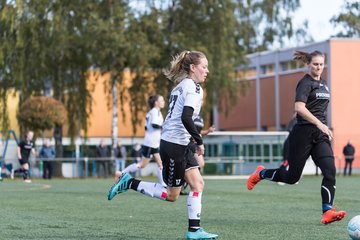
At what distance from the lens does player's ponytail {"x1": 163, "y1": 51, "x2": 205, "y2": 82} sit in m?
8.90

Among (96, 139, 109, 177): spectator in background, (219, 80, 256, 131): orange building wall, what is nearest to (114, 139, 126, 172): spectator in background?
(96, 139, 109, 177): spectator in background

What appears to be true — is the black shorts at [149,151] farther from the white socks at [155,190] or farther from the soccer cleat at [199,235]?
the soccer cleat at [199,235]

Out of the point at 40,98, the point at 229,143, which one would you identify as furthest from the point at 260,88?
the point at 40,98

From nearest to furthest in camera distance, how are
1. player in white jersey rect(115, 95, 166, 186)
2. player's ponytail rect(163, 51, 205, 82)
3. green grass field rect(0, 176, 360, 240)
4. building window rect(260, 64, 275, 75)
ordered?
player's ponytail rect(163, 51, 205, 82)
green grass field rect(0, 176, 360, 240)
player in white jersey rect(115, 95, 166, 186)
building window rect(260, 64, 275, 75)

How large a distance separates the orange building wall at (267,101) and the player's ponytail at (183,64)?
145 ft

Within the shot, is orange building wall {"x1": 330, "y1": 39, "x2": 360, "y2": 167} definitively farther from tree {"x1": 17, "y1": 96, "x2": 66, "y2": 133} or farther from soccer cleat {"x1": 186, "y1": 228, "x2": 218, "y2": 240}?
soccer cleat {"x1": 186, "y1": 228, "x2": 218, "y2": 240}

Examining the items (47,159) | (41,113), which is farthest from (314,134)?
(41,113)

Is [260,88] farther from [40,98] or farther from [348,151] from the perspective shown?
[40,98]

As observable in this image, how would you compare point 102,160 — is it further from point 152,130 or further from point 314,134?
point 314,134

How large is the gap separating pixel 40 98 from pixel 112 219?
27.9 metres

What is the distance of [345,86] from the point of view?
156 ft

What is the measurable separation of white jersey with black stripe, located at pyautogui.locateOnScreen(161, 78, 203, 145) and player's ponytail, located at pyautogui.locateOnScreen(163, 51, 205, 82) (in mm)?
157

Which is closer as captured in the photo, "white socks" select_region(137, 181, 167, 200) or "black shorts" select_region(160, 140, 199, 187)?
"black shorts" select_region(160, 140, 199, 187)

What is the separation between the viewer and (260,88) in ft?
179
